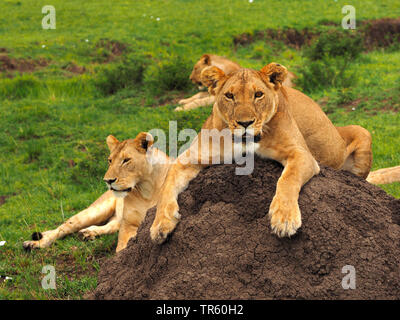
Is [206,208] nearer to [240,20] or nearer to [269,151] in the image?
[269,151]

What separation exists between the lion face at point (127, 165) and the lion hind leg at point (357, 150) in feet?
6.59

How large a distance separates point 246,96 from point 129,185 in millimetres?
2352

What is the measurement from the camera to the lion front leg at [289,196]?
3.35 meters

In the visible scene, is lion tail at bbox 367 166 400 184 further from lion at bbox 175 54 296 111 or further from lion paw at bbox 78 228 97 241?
lion at bbox 175 54 296 111

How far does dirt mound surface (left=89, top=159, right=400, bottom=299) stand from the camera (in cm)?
329

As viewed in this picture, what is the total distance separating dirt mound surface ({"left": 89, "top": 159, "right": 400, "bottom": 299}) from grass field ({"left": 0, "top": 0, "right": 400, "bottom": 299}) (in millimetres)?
1247

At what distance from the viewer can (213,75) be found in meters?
4.05

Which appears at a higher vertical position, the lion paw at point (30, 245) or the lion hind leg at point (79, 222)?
the lion hind leg at point (79, 222)

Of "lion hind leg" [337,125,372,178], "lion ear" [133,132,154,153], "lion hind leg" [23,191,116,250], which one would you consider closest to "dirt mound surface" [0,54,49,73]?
"lion hind leg" [23,191,116,250]

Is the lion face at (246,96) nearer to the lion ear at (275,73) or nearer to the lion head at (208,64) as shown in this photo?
the lion ear at (275,73)

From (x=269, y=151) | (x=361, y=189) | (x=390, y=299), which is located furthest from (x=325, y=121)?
(x=390, y=299)
